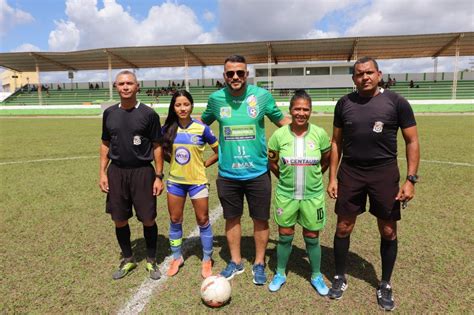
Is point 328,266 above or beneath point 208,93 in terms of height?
beneath

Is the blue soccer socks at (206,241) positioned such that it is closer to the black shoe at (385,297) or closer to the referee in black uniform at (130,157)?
the referee in black uniform at (130,157)

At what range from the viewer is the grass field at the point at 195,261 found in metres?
2.92

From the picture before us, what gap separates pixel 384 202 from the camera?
2826mm

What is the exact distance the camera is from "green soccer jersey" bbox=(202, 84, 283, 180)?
3150mm

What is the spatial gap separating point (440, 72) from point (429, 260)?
5604 centimetres

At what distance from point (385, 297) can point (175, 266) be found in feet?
6.74

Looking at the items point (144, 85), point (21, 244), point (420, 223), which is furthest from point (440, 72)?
point (21, 244)

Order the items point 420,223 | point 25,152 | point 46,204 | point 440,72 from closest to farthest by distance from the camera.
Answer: point 420,223
point 46,204
point 25,152
point 440,72

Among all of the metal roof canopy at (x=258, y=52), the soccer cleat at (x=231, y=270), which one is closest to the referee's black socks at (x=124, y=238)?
the soccer cleat at (x=231, y=270)

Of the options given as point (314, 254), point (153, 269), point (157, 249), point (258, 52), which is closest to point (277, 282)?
point (314, 254)

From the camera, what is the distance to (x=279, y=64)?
49344 mm

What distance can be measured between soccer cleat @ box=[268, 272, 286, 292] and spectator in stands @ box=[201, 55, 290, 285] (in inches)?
4.3

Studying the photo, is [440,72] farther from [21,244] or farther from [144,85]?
[21,244]

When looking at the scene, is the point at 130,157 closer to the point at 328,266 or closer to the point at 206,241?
the point at 206,241
